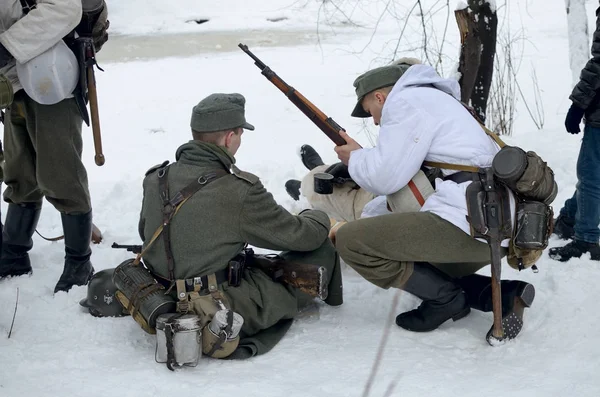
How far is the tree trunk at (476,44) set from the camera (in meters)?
6.03

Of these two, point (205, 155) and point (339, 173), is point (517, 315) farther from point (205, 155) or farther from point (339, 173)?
point (205, 155)

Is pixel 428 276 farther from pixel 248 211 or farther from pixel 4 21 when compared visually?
pixel 4 21

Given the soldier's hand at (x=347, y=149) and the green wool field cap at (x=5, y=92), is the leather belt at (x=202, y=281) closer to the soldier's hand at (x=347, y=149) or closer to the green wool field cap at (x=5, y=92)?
the soldier's hand at (x=347, y=149)

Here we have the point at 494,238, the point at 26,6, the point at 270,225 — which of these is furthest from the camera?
the point at 26,6

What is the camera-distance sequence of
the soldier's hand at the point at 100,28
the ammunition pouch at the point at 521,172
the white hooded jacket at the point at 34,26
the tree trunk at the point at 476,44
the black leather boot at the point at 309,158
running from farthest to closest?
1. the tree trunk at the point at 476,44
2. the black leather boot at the point at 309,158
3. the soldier's hand at the point at 100,28
4. the white hooded jacket at the point at 34,26
5. the ammunition pouch at the point at 521,172

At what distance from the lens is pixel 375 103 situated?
13.0 feet

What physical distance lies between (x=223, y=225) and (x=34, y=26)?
144 centimetres

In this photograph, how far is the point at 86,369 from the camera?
341cm

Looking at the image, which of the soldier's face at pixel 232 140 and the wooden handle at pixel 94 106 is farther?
the wooden handle at pixel 94 106

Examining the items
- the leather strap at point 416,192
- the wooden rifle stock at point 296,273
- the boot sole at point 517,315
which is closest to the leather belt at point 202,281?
the wooden rifle stock at point 296,273

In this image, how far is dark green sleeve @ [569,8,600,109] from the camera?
172 inches

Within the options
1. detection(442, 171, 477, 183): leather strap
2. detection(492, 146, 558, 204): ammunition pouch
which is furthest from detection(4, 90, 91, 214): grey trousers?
detection(492, 146, 558, 204): ammunition pouch

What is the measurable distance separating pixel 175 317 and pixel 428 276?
1.22 meters

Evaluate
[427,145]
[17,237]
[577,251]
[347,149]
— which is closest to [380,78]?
[347,149]
